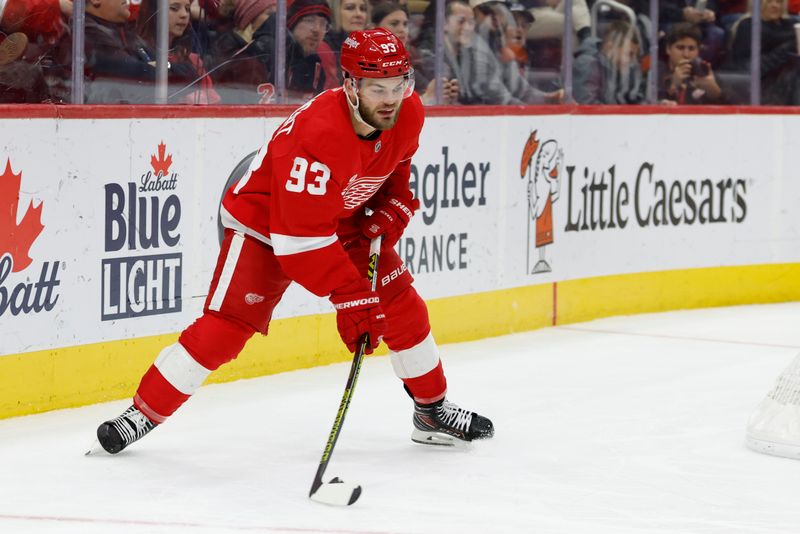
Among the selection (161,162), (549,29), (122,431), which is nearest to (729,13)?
(549,29)

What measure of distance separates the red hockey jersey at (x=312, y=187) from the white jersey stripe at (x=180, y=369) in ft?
1.19

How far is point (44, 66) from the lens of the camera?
4.54m

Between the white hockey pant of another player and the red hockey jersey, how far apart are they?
1.32 m

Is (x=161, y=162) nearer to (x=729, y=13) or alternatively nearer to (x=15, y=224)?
(x=15, y=224)

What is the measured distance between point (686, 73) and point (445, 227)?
1.99 metres

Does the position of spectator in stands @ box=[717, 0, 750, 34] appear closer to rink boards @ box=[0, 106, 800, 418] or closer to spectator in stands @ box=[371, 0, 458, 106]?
rink boards @ box=[0, 106, 800, 418]

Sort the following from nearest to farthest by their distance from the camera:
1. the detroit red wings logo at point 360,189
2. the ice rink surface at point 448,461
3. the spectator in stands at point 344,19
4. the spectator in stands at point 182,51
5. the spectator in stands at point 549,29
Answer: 1. the ice rink surface at point 448,461
2. the detroit red wings logo at point 360,189
3. the spectator in stands at point 182,51
4. the spectator in stands at point 344,19
5. the spectator in stands at point 549,29

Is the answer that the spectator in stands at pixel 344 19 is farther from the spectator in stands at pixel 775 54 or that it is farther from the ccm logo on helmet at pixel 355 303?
the spectator in stands at pixel 775 54

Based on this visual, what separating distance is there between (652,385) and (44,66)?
7.74 feet

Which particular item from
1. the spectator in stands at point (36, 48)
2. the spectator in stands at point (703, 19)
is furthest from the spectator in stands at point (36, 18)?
the spectator in stands at point (703, 19)

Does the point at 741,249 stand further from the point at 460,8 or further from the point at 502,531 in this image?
the point at 502,531

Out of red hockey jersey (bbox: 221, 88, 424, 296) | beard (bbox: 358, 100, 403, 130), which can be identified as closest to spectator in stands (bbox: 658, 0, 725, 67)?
red hockey jersey (bbox: 221, 88, 424, 296)

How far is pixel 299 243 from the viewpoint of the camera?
3.47 m

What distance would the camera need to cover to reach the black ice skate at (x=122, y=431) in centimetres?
382
